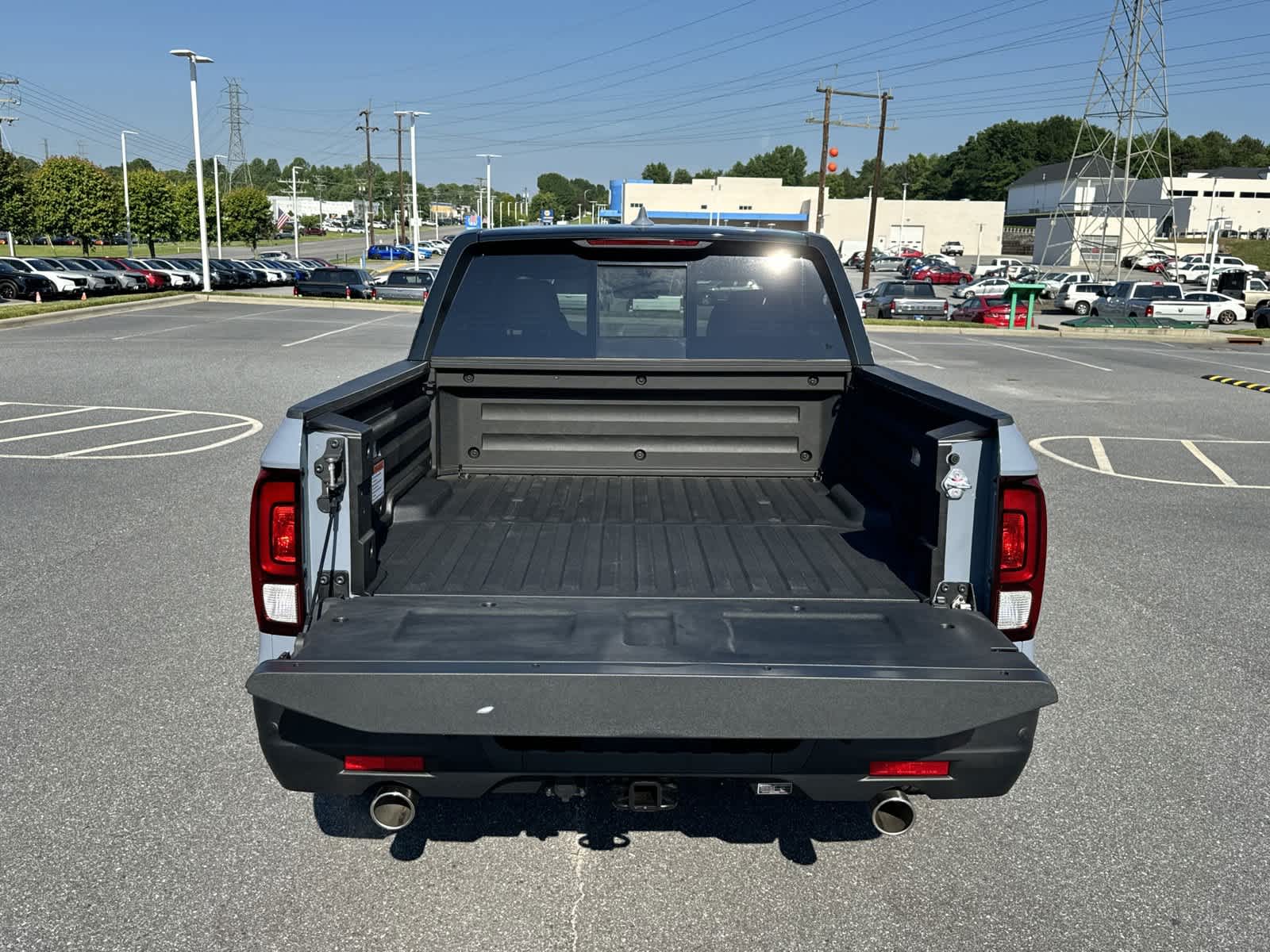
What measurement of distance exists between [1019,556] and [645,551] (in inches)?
51.9

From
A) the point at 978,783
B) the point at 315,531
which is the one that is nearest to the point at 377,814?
the point at 315,531

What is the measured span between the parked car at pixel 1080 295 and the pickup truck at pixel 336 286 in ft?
100

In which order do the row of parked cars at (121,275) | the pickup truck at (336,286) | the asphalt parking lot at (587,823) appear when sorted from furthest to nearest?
the pickup truck at (336,286) < the row of parked cars at (121,275) < the asphalt parking lot at (587,823)

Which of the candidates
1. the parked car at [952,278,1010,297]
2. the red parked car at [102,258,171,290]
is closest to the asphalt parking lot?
the red parked car at [102,258,171,290]

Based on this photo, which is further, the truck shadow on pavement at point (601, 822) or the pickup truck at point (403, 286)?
the pickup truck at point (403, 286)

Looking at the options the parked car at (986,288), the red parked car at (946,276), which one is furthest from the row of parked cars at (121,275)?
the red parked car at (946,276)

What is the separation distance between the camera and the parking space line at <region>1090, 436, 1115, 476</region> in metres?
10.5

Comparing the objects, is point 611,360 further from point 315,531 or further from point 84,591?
point 84,591

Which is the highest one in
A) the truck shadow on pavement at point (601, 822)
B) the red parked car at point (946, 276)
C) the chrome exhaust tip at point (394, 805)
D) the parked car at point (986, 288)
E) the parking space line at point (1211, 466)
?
the red parked car at point (946, 276)

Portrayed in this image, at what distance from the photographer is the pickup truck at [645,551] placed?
2502mm

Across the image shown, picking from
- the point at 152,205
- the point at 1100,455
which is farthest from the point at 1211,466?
the point at 152,205

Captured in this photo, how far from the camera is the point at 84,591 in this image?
6027mm

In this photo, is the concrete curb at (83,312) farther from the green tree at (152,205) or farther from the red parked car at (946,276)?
the green tree at (152,205)

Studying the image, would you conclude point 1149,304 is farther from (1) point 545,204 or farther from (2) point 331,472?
(1) point 545,204
